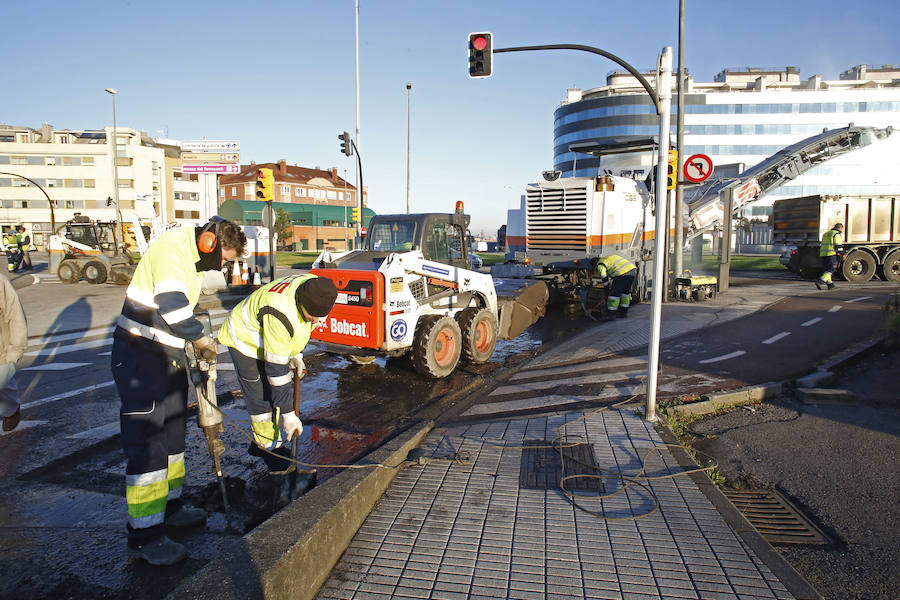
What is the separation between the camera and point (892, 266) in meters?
17.7

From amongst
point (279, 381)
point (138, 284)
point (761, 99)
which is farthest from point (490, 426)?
point (761, 99)

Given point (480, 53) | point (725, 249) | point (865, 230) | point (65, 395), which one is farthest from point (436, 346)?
point (865, 230)

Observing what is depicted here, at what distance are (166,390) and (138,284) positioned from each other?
69 cm

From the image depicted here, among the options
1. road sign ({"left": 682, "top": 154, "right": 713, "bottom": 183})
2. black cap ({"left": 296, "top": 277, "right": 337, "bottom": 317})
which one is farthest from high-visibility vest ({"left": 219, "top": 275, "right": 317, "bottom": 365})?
road sign ({"left": 682, "top": 154, "right": 713, "bottom": 183})

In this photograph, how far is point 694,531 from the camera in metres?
3.25

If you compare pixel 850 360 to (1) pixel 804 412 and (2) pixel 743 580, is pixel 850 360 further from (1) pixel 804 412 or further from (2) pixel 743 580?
(2) pixel 743 580

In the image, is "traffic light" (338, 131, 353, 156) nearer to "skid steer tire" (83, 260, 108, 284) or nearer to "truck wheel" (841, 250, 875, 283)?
"skid steer tire" (83, 260, 108, 284)

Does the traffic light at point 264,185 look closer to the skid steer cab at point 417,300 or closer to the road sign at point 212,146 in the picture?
the skid steer cab at point 417,300

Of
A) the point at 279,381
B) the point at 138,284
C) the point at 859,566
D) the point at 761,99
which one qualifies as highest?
the point at 761,99

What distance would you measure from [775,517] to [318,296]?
3.36m

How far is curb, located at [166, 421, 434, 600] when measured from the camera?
96.3 inches

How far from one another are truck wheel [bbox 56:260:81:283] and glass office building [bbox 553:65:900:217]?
5998 cm

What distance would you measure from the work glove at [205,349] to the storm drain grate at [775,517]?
3595 millimetres

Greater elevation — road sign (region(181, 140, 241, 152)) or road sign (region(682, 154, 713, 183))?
road sign (region(181, 140, 241, 152))
